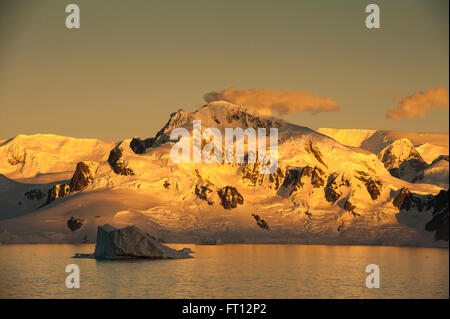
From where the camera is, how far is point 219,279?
136625 mm

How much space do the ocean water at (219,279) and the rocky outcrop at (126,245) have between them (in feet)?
12.0

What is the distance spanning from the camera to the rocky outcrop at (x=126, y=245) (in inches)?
6870

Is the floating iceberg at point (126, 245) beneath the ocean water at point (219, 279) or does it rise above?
above

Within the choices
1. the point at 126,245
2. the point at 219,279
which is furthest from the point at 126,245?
the point at 219,279

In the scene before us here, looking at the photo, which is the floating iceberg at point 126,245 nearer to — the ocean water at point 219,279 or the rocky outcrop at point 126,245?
the rocky outcrop at point 126,245

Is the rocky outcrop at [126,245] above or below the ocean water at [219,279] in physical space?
above

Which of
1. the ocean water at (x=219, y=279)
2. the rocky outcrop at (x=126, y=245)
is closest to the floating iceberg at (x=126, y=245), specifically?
the rocky outcrop at (x=126, y=245)

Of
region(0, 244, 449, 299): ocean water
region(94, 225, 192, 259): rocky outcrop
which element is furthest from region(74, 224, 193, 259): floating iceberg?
region(0, 244, 449, 299): ocean water

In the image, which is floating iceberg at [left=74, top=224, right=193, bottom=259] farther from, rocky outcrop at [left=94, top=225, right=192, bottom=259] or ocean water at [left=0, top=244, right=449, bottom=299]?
ocean water at [left=0, top=244, right=449, bottom=299]

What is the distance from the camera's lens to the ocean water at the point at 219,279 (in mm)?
116688

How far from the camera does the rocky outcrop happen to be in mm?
174500

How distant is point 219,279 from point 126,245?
4357 cm

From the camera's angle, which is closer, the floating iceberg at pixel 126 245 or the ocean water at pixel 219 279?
the ocean water at pixel 219 279
